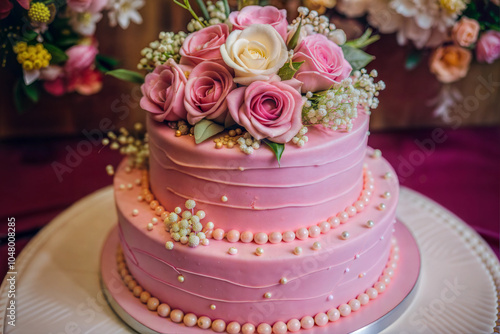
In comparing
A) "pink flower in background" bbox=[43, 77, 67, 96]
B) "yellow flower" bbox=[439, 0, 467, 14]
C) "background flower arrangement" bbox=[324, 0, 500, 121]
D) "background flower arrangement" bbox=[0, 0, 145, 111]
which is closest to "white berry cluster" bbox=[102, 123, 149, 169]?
"background flower arrangement" bbox=[0, 0, 145, 111]

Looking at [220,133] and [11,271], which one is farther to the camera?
[11,271]

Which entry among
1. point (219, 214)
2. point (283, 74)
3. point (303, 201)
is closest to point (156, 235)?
point (219, 214)

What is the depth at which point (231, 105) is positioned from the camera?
150cm

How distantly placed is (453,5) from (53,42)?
7.16ft

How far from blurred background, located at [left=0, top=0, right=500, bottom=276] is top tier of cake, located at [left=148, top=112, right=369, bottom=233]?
145 centimetres

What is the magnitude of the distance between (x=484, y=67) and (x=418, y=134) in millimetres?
666

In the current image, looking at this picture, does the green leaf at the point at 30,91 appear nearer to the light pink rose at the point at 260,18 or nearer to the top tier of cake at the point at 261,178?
the top tier of cake at the point at 261,178

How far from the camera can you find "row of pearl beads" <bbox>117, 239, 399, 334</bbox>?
5.57 ft

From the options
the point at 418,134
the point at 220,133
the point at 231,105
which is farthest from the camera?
the point at 418,134

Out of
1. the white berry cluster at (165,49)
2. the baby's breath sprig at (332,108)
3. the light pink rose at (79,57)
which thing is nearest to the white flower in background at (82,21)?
the light pink rose at (79,57)

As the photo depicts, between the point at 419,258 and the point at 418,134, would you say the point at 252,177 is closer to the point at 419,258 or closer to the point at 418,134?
the point at 419,258

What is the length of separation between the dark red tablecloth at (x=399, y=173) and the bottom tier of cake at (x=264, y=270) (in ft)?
3.58

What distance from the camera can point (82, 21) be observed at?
2461 mm

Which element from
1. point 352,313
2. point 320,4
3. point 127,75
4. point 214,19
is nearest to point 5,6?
point 127,75
